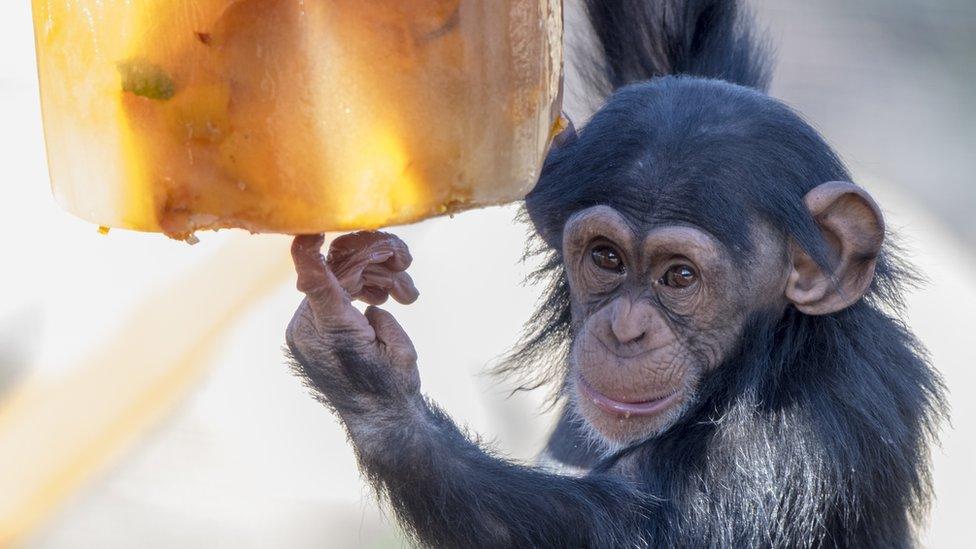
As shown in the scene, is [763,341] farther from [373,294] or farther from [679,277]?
[373,294]

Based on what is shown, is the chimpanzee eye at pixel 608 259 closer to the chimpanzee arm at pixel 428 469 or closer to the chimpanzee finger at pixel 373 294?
the chimpanzee arm at pixel 428 469

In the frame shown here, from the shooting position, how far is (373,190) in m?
1.82

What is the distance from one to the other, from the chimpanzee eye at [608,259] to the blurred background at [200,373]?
7.47 feet

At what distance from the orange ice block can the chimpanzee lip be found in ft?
4.31

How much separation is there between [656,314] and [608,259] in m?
0.21

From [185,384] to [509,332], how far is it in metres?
1.66

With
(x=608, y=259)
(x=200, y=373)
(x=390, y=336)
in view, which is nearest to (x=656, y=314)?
(x=608, y=259)

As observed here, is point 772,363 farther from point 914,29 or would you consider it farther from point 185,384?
point 914,29

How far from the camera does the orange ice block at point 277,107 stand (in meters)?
1.78

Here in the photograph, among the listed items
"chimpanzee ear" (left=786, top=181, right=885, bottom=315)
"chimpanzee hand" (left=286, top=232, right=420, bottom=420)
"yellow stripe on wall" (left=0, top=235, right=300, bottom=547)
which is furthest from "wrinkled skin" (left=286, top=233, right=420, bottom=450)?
"yellow stripe on wall" (left=0, top=235, right=300, bottom=547)

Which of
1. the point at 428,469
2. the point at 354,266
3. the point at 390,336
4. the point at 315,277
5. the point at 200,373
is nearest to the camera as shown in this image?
the point at 315,277

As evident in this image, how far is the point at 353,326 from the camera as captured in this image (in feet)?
7.97

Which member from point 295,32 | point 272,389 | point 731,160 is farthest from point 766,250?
point 272,389

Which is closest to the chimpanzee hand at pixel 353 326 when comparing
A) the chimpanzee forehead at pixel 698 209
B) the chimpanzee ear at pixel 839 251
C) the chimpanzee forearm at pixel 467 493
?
the chimpanzee forearm at pixel 467 493
